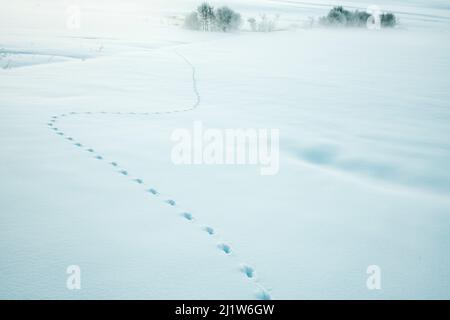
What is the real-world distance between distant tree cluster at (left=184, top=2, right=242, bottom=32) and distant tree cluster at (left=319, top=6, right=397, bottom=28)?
3069 mm

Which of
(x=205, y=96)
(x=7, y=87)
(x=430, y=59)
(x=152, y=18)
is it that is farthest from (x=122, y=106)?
(x=152, y=18)

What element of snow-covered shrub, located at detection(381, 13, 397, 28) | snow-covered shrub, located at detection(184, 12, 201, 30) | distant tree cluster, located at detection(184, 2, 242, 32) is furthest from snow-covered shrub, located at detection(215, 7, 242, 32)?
snow-covered shrub, located at detection(381, 13, 397, 28)

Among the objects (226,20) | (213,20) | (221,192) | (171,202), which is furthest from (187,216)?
(213,20)

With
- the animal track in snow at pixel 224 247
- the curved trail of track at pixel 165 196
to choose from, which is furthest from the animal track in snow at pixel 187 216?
the animal track in snow at pixel 224 247

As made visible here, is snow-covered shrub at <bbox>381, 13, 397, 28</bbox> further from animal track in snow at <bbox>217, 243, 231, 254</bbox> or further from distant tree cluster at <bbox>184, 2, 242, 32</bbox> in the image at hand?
animal track in snow at <bbox>217, 243, 231, 254</bbox>

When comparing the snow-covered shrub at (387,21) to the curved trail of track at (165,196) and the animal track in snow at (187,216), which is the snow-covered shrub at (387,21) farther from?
the animal track in snow at (187,216)

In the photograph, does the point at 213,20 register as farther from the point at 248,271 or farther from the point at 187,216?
the point at 248,271

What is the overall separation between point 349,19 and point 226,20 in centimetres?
424

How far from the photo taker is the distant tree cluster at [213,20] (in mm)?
12992

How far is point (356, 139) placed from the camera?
10.2 ft

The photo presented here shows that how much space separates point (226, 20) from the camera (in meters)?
13.0

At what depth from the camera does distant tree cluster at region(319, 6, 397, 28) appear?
12836 millimetres

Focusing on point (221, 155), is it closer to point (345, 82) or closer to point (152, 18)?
point (345, 82)

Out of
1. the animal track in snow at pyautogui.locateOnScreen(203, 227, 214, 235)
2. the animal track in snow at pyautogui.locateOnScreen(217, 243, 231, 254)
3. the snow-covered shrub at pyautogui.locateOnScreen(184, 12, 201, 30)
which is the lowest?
the animal track in snow at pyautogui.locateOnScreen(217, 243, 231, 254)
